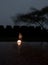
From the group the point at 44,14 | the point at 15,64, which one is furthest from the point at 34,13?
the point at 15,64

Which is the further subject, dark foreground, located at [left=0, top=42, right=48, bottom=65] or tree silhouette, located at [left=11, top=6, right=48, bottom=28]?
tree silhouette, located at [left=11, top=6, right=48, bottom=28]

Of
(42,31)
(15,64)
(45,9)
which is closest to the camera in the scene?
(15,64)

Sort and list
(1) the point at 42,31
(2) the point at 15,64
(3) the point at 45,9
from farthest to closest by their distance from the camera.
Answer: (1) the point at 42,31 < (3) the point at 45,9 < (2) the point at 15,64

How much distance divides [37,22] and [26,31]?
1.33 m

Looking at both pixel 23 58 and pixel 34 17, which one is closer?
pixel 23 58

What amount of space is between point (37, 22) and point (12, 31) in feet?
7.02

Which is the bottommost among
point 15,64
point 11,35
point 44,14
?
point 15,64

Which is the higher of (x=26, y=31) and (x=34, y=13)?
(x=34, y=13)

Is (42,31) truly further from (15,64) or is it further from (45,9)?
(15,64)

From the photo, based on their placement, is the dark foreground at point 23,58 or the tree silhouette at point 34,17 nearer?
the dark foreground at point 23,58

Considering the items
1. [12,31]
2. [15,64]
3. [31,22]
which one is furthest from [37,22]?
[15,64]

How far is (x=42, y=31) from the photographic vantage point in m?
22.1

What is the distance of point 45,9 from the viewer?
20.8 metres

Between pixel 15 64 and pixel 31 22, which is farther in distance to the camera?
pixel 31 22
